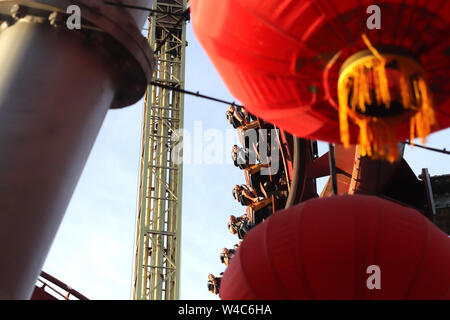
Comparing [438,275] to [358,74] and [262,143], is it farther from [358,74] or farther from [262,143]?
[262,143]

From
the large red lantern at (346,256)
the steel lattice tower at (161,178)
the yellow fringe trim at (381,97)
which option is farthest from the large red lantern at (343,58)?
the steel lattice tower at (161,178)

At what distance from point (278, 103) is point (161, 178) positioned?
1952 centimetres

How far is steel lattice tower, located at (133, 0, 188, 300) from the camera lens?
21.4 metres

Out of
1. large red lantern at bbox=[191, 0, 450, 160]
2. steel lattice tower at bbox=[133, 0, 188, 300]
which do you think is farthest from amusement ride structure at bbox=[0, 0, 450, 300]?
steel lattice tower at bbox=[133, 0, 188, 300]

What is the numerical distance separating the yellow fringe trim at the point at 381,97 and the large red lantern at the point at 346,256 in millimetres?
639

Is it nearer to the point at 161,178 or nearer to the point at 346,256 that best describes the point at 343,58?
the point at 346,256

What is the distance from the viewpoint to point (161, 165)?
77.2 feet

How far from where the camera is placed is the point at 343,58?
3564 mm

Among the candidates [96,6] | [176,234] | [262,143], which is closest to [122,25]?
[96,6]

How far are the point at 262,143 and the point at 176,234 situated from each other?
37.9 ft

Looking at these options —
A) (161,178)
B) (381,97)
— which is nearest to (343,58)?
(381,97)

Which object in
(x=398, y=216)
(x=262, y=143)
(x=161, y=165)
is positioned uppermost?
(x=161, y=165)

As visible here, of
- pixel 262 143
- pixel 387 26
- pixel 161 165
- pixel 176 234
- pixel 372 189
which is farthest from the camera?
pixel 161 165

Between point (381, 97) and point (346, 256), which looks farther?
point (346, 256)
